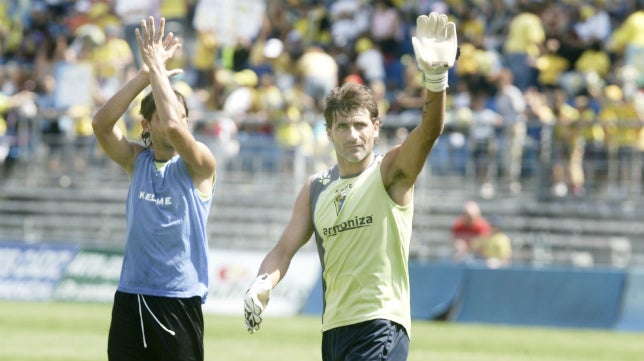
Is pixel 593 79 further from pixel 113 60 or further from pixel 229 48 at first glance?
pixel 113 60

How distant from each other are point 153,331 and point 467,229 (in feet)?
44.2

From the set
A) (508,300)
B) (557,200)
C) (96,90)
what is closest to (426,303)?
(508,300)

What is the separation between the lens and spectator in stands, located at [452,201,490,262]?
20156 millimetres

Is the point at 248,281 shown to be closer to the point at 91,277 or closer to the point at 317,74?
the point at 91,277

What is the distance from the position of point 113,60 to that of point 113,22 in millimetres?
3293

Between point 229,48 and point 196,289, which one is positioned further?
point 229,48

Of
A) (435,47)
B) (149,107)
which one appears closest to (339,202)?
(435,47)

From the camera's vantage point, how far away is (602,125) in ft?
64.0

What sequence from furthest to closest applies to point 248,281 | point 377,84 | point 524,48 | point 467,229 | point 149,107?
point 524,48
point 377,84
point 248,281
point 467,229
point 149,107

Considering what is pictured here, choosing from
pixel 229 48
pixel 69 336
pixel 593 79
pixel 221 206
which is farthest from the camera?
pixel 229 48

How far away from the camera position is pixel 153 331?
7305mm

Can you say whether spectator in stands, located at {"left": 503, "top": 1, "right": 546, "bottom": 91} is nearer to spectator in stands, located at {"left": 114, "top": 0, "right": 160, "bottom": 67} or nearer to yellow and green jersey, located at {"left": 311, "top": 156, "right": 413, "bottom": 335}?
spectator in stands, located at {"left": 114, "top": 0, "right": 160, "bottom": 67}

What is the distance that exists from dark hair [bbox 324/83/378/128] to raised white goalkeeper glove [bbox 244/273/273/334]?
932 mm

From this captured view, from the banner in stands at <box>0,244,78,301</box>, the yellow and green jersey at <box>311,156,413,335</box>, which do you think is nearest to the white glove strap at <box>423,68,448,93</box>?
the yellow and green jersey at <box>311,156,413,335</box>
